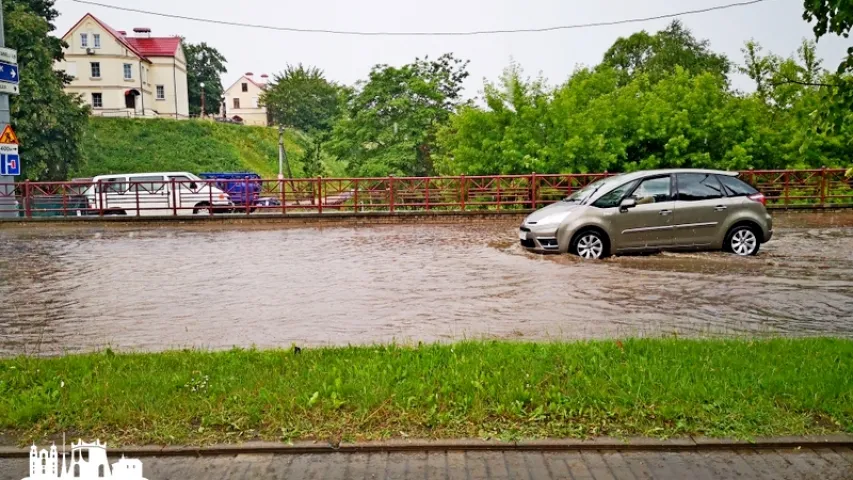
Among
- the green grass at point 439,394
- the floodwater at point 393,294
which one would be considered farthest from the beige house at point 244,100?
the green grass at point 439,394

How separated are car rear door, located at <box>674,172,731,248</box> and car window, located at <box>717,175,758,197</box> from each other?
164mm

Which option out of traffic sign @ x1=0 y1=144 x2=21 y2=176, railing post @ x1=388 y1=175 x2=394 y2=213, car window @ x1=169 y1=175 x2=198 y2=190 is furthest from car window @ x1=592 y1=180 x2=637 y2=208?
traffic sign @ x1=0 y1=144 x2=21 y2=176

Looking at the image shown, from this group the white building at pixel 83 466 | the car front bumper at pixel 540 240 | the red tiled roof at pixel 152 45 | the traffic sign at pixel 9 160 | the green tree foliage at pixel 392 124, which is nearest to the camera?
the white building at pixel 83 466

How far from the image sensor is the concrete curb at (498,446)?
452 centimetres

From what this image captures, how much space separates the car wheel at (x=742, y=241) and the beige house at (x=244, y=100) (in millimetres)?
93619

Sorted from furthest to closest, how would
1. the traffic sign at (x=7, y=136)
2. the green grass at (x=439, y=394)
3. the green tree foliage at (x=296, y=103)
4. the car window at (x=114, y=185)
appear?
1. the green tree foliage at (x=296, y=103)
2. the car window at (x=114, y=185)
3. the traffic sign at (x=7, y=136)
4. the green grass at (x=439, y=394)

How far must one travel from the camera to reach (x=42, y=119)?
39688 millimetres

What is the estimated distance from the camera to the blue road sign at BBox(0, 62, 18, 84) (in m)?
22.6

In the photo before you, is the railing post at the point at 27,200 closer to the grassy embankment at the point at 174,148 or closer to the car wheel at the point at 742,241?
the car wheel at the point at 742,241

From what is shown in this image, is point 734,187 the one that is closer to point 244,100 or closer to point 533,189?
point 533,189

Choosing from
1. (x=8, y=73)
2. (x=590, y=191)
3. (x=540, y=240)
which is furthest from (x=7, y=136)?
(x=590, y=191)

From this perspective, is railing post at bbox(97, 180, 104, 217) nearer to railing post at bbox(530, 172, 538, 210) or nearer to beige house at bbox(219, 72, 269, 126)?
railing post at bbox(530, 172, 538, 210)

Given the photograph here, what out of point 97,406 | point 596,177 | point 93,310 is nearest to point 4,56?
point 93,310

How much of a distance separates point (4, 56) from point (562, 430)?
78.0ft
